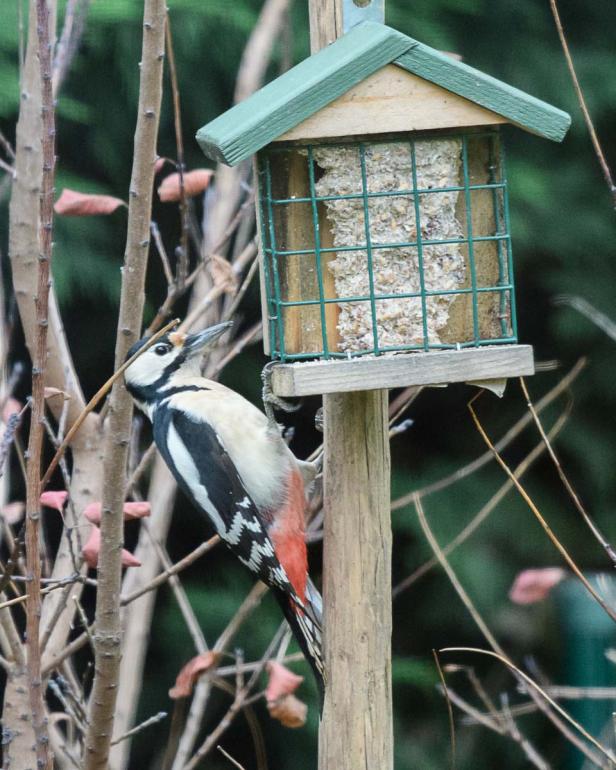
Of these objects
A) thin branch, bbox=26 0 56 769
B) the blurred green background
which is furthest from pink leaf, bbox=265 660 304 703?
the blurred green background

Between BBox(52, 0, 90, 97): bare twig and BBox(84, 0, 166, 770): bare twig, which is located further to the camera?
BBox(52, 0, 90, 97): bare twig

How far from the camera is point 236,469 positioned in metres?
2.74

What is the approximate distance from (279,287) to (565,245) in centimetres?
228

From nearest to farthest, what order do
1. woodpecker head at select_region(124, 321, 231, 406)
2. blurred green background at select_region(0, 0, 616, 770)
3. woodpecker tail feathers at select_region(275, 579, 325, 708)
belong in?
woodpecker tail feathers at select_region(275, 579, 325, 708) → woodpecker head at select_region(124, 321, 231, 406) → blurred green background at select_region(0, 0, 616, 770)

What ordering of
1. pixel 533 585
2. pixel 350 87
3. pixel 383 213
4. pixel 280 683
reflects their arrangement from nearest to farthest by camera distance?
pixel 350 87 < pixel 383 213 < pixel 280 683 < pixel 533 585

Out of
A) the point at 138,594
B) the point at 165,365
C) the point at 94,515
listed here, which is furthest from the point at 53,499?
the point at 165,365

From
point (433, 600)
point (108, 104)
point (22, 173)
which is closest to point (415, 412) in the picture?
point (433, 600)

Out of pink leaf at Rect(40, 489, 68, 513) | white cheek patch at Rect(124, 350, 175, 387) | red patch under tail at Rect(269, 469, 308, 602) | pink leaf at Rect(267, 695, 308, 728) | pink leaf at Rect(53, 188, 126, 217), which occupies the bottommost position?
pink leaf at Rect(267, 695, 308, 728)

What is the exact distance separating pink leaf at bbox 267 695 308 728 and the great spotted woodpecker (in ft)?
0.59

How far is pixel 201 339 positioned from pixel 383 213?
0.75 metres

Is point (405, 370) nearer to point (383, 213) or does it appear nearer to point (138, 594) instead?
point (383, 213)

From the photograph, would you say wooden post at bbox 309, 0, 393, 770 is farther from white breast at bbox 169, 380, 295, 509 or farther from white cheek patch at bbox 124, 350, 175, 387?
white cheek patch at bbox 124, 350, 175, 387

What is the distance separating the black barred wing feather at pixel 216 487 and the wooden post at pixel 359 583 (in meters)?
0.38

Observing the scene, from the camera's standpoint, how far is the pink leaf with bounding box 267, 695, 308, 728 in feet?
8.46
